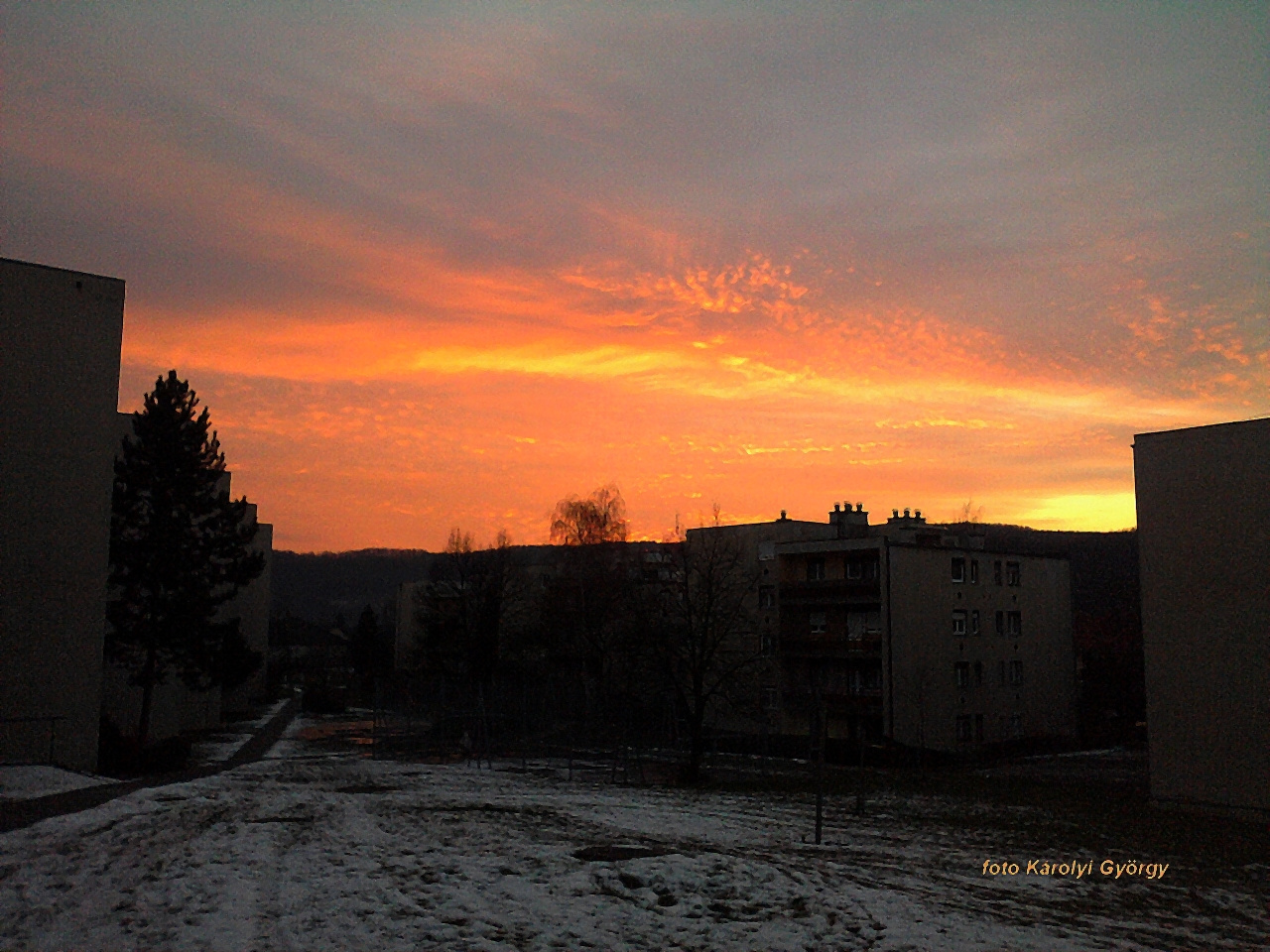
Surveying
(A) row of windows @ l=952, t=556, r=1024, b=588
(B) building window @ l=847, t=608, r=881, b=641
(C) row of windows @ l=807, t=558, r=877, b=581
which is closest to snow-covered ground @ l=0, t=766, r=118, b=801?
(B) building window @ l=847, t=608, r=881, b=641

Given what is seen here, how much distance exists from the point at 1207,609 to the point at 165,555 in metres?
32.0

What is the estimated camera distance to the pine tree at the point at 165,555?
3247 cm

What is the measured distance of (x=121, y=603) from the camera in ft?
106

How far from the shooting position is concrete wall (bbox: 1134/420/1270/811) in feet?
82.3

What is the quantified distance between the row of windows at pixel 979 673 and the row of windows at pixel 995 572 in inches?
172

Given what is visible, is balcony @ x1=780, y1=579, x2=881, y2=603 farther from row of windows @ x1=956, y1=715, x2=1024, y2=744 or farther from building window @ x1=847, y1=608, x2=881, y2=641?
row of windows @ x1=956, y1=715, x2=1024, y2=744

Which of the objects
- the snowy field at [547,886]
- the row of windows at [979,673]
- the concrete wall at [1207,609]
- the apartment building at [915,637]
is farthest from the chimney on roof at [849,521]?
the snowy field at [547,886]

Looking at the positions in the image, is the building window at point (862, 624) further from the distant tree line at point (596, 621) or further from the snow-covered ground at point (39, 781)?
the snow-covered ground at point (39, 781)

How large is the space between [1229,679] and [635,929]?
72.9 ft

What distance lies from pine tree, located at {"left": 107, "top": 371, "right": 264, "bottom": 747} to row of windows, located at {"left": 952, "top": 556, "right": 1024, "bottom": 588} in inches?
1413

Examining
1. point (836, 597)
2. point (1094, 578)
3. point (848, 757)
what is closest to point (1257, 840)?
point (848, 757)

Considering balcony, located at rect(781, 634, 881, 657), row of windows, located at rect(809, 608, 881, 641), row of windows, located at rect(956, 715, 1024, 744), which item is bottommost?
row of windows, located at rect(956, 715, 1024, 744)

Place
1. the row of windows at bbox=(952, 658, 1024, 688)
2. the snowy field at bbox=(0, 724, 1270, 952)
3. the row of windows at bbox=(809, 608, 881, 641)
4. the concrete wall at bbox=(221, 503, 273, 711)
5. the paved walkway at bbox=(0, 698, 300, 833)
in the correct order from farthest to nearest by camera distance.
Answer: the concrete wall at bbox=(221, 503, 273, 711) → the row of windows at bbox=(952, 658, 1024, 688) → the row of windows at bbox=(809, 608, 881, 641) → the paved walkway at bbox=(0, 698, 300, 833) → the snowy field at bbox=(0, 724, 1270, 952)

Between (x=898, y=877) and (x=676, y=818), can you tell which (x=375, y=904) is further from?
(x=676, y=818)
